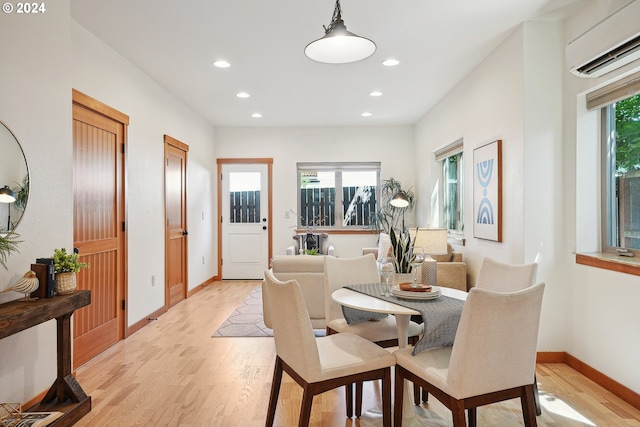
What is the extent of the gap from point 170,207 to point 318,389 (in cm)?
383

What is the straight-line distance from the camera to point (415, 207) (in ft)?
22.9

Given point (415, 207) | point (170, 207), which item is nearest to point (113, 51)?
point (170, 207)

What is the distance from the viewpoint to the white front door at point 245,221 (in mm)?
7191

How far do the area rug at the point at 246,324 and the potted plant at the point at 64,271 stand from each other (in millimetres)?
1841

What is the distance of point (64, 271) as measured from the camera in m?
2.39

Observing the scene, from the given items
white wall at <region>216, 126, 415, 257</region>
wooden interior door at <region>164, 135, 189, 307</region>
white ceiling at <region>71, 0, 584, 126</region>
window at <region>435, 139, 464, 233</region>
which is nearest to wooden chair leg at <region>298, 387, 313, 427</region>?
white ceiling at <region>71, 0, 584, 126</region>

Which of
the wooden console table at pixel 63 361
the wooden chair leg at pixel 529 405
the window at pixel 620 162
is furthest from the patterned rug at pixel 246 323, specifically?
the window at pixel 620 162

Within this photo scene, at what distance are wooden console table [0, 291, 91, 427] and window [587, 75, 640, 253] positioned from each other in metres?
3.57

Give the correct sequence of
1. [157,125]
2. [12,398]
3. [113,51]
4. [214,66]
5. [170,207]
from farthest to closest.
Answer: [170,207] → [157,125] → [214,66] → [113,51] → [12,398]

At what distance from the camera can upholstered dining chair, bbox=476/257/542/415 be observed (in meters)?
2.41

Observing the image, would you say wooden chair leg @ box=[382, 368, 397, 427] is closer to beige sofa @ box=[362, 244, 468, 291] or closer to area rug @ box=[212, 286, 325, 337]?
area rug @ box=[212, 286, 325, 337]

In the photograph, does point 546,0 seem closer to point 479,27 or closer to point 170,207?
point 479,27

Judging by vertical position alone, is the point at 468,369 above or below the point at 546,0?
below

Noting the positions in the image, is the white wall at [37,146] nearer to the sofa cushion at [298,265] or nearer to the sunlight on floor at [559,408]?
the sofa cushion at [298,265]
